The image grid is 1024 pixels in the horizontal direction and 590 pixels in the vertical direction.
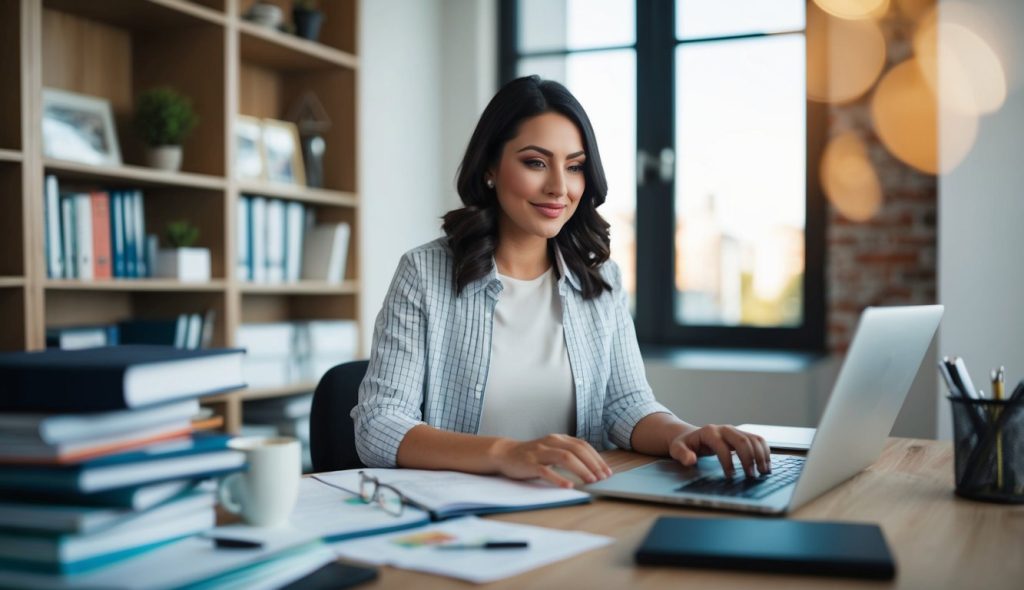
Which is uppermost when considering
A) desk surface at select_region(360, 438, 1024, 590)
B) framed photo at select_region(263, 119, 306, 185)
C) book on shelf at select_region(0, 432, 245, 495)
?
framed photo at select_region(263, 119, 306, 185)

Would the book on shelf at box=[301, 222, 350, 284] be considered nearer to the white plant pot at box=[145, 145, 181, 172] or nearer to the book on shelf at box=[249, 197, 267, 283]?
the book on shelf at box=[249, 197, 267, 283]

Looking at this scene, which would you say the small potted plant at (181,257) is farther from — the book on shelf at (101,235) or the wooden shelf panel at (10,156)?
the wooden shelf panel at (10,156)

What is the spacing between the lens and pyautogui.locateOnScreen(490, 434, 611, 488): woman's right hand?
1.28m

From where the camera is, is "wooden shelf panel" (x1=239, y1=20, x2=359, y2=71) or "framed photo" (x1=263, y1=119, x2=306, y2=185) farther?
"framed photo" (x1=263, y1=119, x2=306, y2=185)

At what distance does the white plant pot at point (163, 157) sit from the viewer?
286 cm

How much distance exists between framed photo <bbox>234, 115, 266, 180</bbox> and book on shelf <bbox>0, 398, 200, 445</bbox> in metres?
2.40

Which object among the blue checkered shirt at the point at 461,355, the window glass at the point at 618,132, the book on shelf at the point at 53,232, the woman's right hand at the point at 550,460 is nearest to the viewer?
the woman's right hand at the point at 550,460

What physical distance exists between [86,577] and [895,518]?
89 centimetres

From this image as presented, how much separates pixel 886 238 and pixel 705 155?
Result: 0.81 m

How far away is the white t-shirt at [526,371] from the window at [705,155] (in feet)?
6.15

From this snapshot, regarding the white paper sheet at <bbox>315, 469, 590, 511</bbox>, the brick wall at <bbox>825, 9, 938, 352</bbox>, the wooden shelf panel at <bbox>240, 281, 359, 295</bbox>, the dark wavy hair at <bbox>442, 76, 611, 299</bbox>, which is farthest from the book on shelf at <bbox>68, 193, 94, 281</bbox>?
the brick wall at <bbox>825, 9, 938, 352</bbox>

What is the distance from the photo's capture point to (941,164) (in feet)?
10.4

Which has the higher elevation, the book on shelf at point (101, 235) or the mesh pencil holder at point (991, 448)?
the book on shelf at point (101, 235)

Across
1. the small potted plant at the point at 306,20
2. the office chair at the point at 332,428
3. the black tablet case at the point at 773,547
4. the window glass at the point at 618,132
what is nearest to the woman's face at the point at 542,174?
the office chair at the point at 332,428
